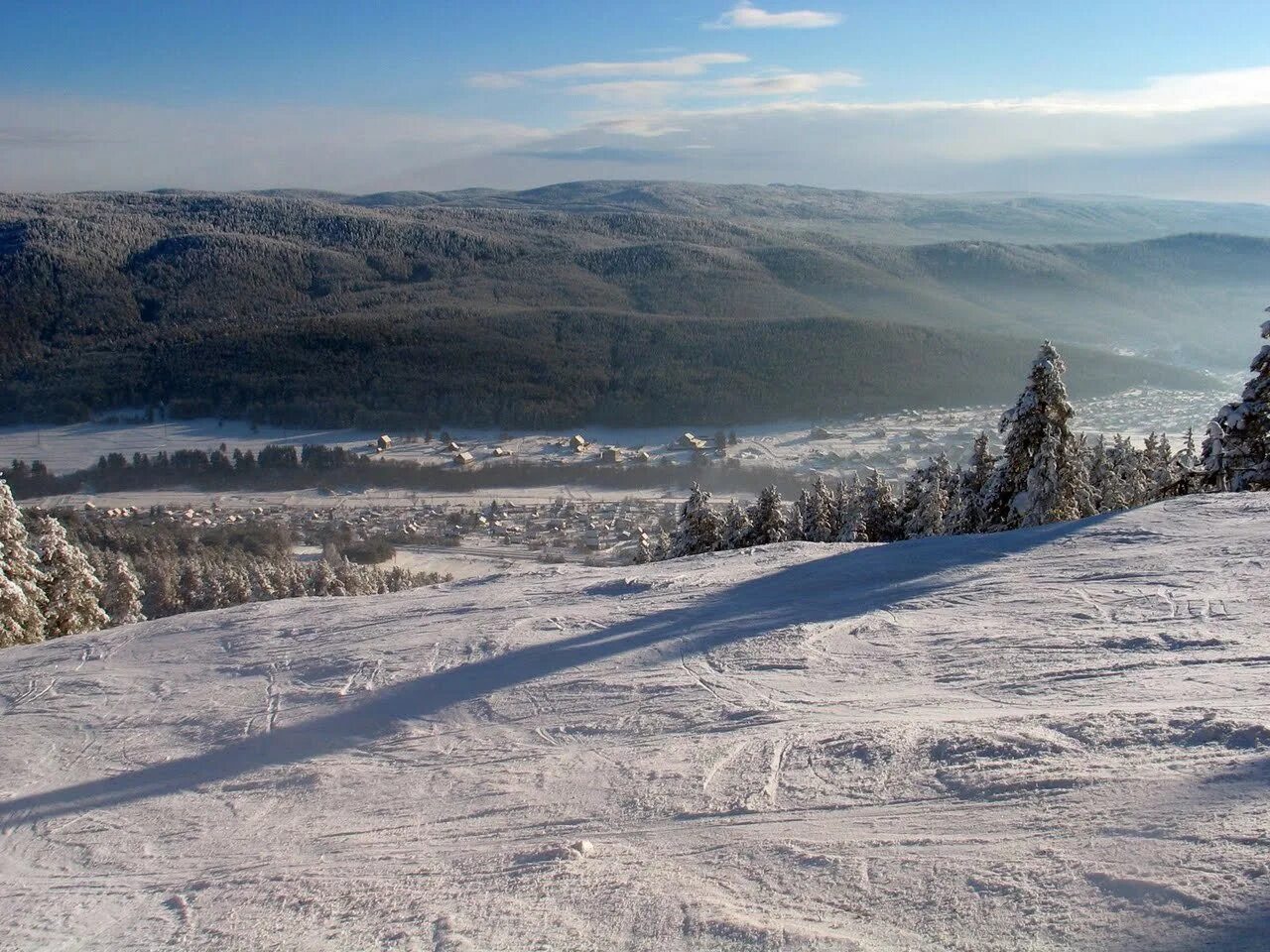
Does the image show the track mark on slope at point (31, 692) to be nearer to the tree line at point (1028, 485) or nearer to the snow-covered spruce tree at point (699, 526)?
the tree line at point (1028, 485)

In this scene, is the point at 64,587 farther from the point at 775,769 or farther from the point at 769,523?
the point at 775,769

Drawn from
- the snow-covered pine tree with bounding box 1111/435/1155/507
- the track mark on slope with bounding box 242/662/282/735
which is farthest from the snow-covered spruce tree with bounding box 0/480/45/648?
the snow-covered pine tree with bounding box 1111/435/1155/507

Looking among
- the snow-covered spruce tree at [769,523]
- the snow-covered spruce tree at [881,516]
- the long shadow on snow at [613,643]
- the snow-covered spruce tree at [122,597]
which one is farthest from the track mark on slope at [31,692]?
the snow-covered spruce tree at [881,516]

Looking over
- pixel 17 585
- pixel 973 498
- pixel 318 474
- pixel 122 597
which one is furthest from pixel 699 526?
pixel 318 474

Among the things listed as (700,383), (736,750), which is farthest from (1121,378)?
(736,750)

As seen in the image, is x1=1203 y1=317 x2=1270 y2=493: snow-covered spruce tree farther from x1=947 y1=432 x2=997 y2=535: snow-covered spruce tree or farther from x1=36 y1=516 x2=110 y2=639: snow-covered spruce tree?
x1=36 y1=516 x2=110 y2=639: snow-covered spruce tree

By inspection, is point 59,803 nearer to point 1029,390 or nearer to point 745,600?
point 745,600
